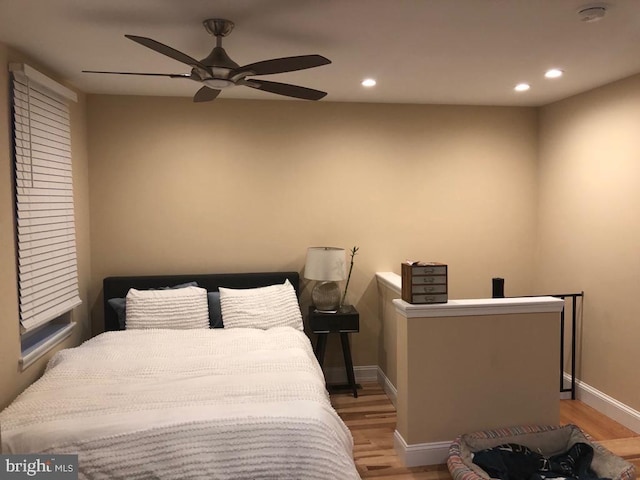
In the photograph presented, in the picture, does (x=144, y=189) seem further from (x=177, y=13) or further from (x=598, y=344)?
(x=598, y=344)

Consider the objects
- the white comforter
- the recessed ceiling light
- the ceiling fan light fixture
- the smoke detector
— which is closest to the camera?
the white comforter

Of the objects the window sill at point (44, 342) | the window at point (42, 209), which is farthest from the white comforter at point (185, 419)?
the window at point (42, 209)

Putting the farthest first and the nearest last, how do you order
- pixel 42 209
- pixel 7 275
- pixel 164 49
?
1. pixel 42 209
2. pixel 7 275
3. pixel 164 49

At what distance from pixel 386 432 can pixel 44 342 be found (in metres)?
2.42

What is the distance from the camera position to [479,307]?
121 inches

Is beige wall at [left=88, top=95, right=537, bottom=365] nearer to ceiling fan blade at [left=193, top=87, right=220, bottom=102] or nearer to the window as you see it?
the window

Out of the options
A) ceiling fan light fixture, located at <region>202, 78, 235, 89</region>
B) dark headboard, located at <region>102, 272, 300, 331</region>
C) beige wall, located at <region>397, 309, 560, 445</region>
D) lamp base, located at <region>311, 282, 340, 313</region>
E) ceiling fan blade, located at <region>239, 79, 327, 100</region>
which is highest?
ceiling fan blade, located at <region>239, 79, 327, 100</region>

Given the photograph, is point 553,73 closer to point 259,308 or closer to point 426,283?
point 426,283

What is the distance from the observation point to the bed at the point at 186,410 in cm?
207

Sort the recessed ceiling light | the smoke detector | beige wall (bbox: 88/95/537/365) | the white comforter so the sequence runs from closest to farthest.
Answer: the white comforter → the smoke detector → the recessed ceiling light → beige wall (bbox: 88/95/537/365)

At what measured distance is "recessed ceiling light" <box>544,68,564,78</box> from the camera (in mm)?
3432

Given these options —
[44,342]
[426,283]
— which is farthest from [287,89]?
[44,342]

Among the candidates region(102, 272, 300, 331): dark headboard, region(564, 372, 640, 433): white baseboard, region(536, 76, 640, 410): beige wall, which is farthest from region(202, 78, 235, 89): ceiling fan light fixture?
region(564, 372, 640, 433): white baseboard

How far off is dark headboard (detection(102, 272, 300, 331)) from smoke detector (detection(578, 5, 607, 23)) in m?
2.87
